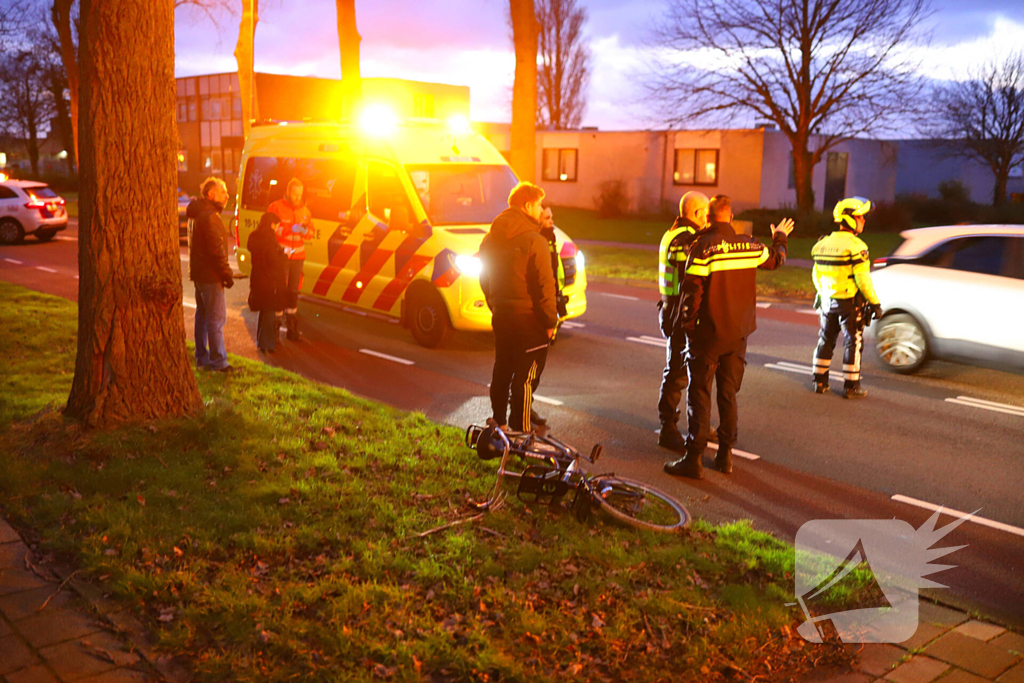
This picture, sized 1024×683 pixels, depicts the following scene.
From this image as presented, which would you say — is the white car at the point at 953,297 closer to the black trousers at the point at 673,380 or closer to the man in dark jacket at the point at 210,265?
the black trousers at the point at 673,380

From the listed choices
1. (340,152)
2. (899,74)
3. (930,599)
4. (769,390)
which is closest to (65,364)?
(340,152)

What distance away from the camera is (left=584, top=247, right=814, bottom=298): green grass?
1586cm

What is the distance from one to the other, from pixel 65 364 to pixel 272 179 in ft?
16.9

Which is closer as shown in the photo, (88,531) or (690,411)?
(88,531)

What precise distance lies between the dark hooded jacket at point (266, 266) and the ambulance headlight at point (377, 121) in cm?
215

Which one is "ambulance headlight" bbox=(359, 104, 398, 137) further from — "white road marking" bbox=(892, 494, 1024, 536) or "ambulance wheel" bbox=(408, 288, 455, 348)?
"white road marking" bbox=(892, 494, 1024, 536)

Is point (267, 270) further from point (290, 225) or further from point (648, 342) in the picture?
point (648, 342)

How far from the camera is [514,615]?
4152 millimetres

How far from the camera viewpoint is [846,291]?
8.52 metres

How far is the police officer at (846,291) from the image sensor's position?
27.5 ft

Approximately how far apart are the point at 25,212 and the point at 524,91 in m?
14.1

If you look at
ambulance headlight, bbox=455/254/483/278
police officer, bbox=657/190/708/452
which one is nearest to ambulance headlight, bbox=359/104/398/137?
ambulance headlight, bbox=455/254/483/278

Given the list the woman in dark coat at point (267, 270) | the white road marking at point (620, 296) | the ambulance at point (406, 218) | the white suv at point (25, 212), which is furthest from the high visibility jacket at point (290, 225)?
the white suv at point (25, 212)

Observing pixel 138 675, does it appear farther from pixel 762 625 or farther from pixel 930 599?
pixel 930 599
